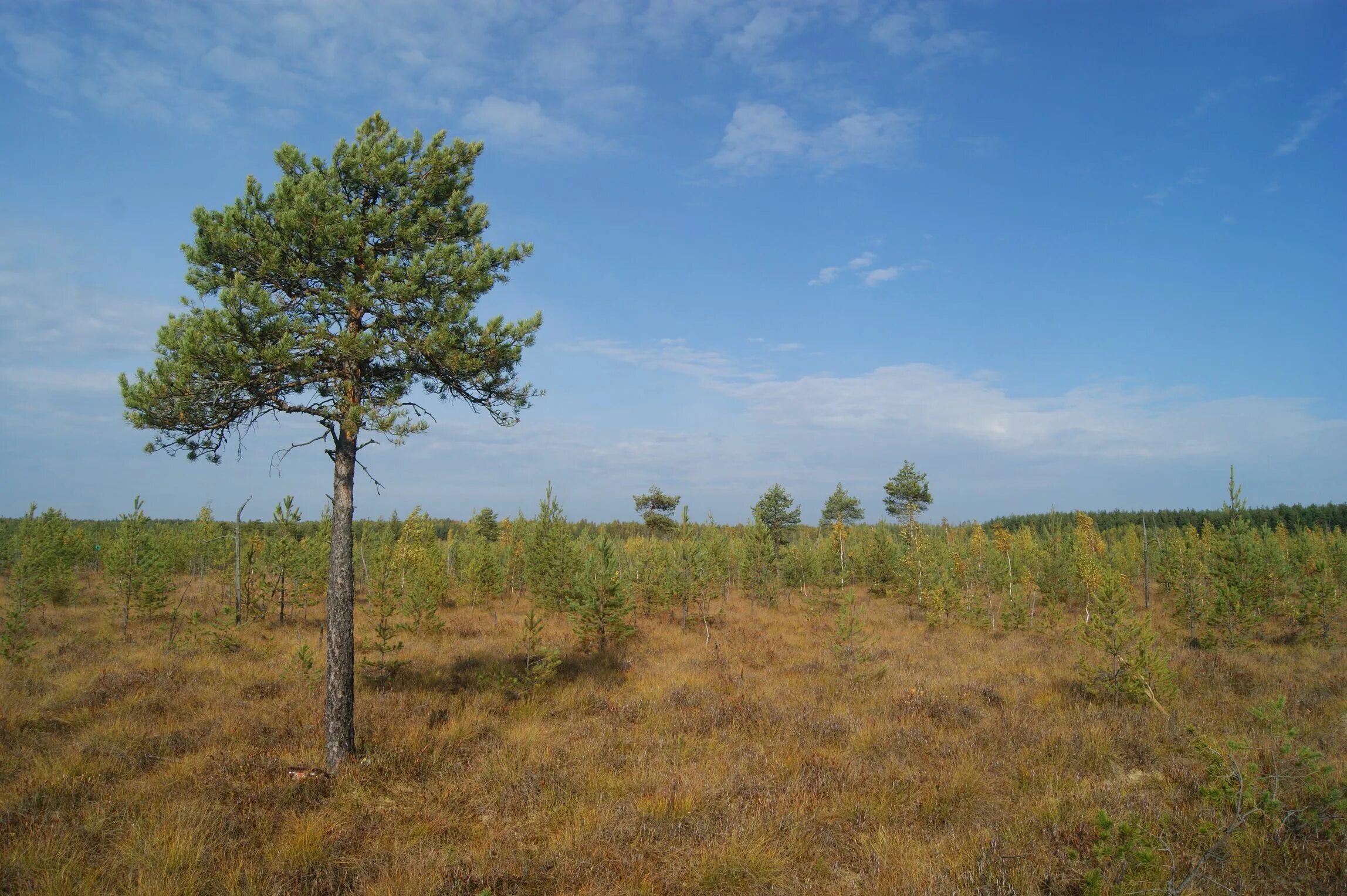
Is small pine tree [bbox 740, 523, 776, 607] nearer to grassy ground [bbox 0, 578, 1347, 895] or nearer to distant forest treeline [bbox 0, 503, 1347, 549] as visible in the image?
grassy ground [bbox 0, 578, 1347, 895]

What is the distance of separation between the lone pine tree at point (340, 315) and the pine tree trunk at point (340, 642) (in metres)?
0.02

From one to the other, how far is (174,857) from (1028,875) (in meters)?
8.36

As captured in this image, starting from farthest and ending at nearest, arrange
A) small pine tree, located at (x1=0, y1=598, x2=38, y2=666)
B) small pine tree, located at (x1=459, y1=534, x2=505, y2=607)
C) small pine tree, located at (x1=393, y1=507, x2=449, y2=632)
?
1. small pine tree, located at (x1=459, y1=534, x2=505, y2=607)
2. small pine tree, located at (x1=393, y1=507, x2=449, y2=632)
3. small pine tree, located at (x1=0, y1=598, x2=38, y2=666)

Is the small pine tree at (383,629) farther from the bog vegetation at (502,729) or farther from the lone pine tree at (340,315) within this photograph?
→ the lone pine tree at (340,315)

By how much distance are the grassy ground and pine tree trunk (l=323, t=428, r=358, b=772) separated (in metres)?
0.54

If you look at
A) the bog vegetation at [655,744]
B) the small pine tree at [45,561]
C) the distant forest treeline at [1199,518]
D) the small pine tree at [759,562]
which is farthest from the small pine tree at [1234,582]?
the distant forest treeline at [1199,518]

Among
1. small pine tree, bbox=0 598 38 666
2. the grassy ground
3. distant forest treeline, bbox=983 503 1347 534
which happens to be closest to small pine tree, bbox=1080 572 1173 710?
the grassy ground

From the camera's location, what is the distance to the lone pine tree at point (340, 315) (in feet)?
27.0

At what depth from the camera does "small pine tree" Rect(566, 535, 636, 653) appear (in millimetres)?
16922

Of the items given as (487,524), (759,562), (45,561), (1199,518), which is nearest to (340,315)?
(45,561)

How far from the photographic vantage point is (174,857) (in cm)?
561

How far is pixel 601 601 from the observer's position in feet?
56.4

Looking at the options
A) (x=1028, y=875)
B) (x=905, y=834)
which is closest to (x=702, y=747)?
(x=905, y=834)

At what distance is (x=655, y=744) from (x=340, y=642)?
5501 millimetres
